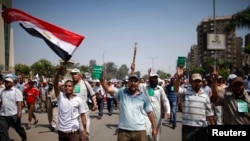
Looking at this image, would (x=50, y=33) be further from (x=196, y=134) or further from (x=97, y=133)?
(x=97, y=133)

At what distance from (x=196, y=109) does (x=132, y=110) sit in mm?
1353

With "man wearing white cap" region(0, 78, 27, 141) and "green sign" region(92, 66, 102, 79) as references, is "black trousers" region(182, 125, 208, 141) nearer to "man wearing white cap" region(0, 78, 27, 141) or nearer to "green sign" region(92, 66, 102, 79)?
"green sign" region(92, 66, 102, 79)

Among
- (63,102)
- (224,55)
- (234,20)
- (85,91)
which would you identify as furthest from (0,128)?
(224,55)

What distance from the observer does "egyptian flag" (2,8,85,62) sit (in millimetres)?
5684

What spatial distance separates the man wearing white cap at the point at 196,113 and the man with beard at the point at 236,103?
2.05 ft

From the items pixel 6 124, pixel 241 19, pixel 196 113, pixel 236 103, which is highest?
pixel 241 19

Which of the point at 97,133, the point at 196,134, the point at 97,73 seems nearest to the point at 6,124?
the point at 97,73

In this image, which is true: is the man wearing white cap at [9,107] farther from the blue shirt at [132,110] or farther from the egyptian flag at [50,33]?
the blue shirt at [132,110]


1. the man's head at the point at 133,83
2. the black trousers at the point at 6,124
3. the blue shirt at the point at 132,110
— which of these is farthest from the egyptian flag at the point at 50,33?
the black trousers at the point at 6,124

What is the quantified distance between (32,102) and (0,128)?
451cm

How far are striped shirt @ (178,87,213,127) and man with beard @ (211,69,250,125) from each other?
0.61 m

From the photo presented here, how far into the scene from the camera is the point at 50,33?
232 inches

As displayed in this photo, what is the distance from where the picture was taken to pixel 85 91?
655 cm

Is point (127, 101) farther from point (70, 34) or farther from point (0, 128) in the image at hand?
point (0, 128)
